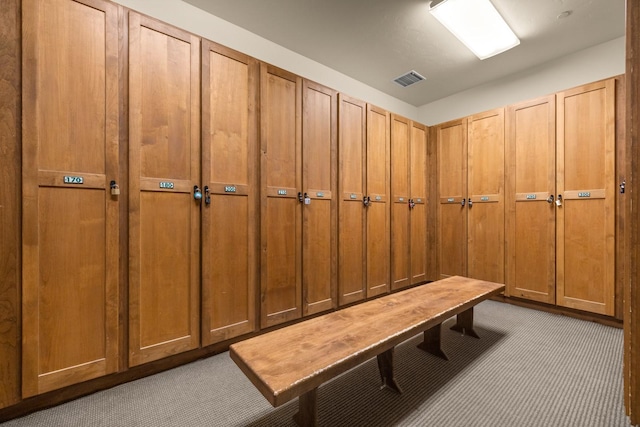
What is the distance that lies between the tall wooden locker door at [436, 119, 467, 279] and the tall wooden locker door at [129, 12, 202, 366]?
11.8ft

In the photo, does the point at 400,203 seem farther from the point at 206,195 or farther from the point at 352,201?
the point at 206,195

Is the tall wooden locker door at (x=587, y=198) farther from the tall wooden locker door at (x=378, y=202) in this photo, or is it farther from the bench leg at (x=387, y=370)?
the bench leg at (x=387, y=370)

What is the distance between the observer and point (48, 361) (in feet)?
5.30

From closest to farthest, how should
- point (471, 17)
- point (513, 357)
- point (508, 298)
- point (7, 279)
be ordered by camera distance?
point (7, 279) < point (513, 357) < point (471, 17) < point (508, 298)

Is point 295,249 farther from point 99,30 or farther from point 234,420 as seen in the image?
point 99,30

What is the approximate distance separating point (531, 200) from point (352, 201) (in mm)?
2259

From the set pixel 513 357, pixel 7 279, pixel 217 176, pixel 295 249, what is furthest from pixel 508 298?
pixel 7 279

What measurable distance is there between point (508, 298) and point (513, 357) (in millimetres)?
1661

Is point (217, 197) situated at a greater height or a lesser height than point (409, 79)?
lesser

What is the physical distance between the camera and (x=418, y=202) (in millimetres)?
4203

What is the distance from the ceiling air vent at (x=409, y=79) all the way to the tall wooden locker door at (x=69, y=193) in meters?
3.46

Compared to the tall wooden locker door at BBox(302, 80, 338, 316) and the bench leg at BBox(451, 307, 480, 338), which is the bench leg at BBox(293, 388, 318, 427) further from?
the bench leg at BBox(451, 307, 480, 338)

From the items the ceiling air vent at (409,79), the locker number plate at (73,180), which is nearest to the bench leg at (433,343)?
the locker number plate at (73,180)

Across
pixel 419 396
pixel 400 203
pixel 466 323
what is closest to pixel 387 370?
pixel 419 396
